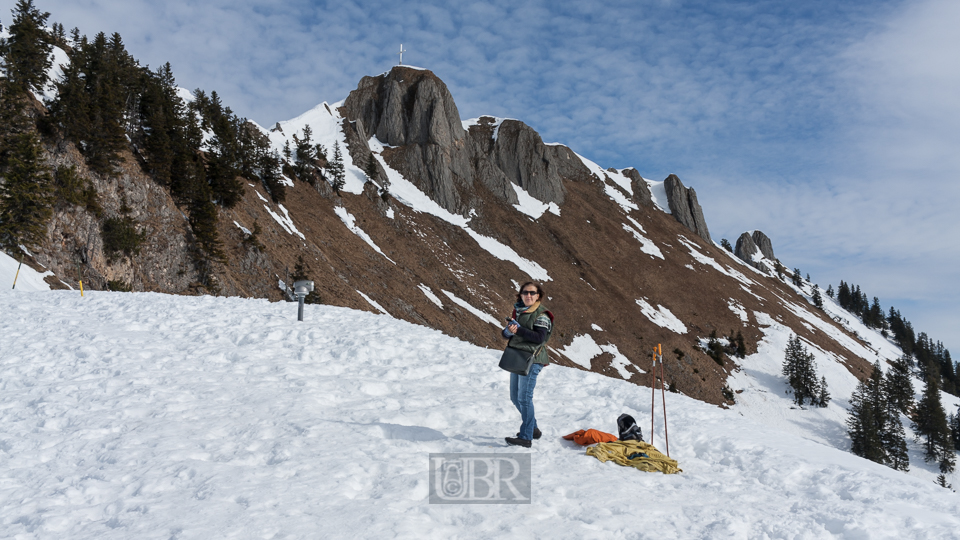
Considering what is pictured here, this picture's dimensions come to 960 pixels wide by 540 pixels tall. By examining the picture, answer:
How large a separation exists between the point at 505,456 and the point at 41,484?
5390mm

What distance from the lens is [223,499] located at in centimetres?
478

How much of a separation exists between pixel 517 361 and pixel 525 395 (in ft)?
1.89

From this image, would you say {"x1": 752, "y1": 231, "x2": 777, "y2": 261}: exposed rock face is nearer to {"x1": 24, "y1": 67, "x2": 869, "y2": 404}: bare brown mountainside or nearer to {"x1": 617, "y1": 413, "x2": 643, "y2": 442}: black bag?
{"x1": 24, "y1": 67, "x2": 869, "y2": 404}: bare brown mountainside

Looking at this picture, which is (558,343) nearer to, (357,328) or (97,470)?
(357,328)

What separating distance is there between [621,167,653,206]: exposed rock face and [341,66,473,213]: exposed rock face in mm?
54834

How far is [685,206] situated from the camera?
128 meters

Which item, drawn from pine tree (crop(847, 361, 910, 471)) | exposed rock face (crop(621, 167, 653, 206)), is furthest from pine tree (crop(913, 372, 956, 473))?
exposed rock face (crop(621, 167, 653, 206))

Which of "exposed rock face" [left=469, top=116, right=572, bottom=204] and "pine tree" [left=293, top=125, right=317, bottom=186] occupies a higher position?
"exposed rock face" [left=469, top=116, right=572, bottom=204]

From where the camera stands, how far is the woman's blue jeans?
690 centimetres

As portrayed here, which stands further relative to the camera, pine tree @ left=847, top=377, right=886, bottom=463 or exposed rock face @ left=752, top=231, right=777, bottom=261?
exposed rock face @ left=752, top=231, right=777, bottom=261

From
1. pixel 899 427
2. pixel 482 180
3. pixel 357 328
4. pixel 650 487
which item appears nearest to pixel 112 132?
pixel 357 328

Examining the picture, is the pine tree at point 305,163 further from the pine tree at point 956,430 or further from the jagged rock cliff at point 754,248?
the jagged rock cliff at point 754,248

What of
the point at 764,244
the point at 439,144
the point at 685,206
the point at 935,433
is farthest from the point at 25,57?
the point at 764,244

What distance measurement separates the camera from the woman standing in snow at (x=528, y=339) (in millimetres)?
6664
